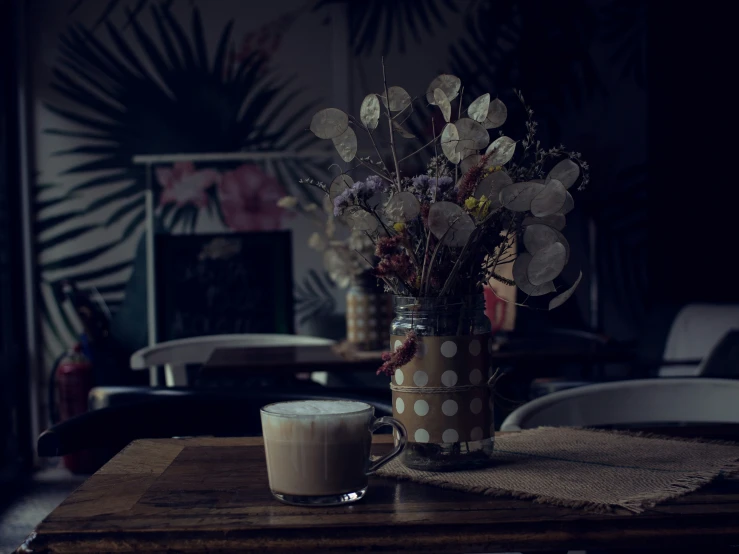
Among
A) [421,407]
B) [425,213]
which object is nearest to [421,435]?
[421,407]

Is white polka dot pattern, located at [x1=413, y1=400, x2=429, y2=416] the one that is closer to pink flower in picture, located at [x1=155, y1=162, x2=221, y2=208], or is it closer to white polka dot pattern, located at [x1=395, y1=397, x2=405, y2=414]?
white polka dot pattern, located at [x1=395, y1=397, x2=405, y2=414]

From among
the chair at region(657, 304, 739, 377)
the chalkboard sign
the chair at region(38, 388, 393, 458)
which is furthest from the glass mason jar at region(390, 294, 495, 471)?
the chalkboard sign

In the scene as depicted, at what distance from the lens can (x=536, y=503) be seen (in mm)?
809

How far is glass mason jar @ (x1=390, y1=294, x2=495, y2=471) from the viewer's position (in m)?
0.95

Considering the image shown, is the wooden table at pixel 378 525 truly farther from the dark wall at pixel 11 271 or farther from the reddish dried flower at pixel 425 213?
the dark wall at pixel 11 271

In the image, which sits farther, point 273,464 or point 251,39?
point 251,39

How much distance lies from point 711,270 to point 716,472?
3.80 metres

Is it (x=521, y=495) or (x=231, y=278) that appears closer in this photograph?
(x=521, y=495)

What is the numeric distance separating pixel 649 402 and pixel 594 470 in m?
0.68

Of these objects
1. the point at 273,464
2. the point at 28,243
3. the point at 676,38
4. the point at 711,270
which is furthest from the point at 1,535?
the point at 676,38

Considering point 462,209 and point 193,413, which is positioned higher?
point 462,209

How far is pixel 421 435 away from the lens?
950mm

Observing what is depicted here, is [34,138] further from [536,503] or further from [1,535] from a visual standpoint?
[536,503]

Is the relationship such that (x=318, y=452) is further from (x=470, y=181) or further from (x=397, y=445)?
(x=470, y=181)
